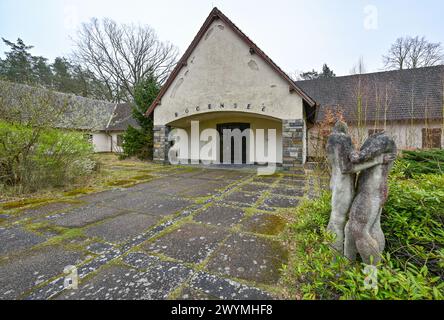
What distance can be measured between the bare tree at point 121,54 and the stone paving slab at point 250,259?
19.0 metres

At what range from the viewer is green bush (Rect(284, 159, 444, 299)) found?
109 centimetres

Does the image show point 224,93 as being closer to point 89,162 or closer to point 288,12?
point 288,12

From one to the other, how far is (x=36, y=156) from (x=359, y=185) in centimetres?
569

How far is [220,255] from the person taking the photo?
1906 millimetres

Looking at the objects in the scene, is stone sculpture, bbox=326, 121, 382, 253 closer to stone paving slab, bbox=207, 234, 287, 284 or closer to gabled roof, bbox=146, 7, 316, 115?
stone paving slab, bbox=207, 234, 287, 284

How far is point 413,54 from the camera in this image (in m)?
15.6

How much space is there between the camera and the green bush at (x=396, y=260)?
43.0 inches

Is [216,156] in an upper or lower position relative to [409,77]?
lower

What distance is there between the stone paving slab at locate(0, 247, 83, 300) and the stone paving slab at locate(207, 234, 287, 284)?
A: 1.34 m

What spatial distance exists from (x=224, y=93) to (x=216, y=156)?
3356mm

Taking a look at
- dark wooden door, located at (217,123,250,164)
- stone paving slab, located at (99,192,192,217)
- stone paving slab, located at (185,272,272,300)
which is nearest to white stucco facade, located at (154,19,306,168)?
dark wooden door, located at (217,123,250,164)

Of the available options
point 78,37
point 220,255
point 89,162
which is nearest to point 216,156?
point 89,162

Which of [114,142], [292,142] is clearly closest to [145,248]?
[292,142]

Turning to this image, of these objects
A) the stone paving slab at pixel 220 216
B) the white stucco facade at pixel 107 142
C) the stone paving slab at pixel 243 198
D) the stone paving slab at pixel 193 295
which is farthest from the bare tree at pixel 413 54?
the white stucco facade at pixel 107 142
